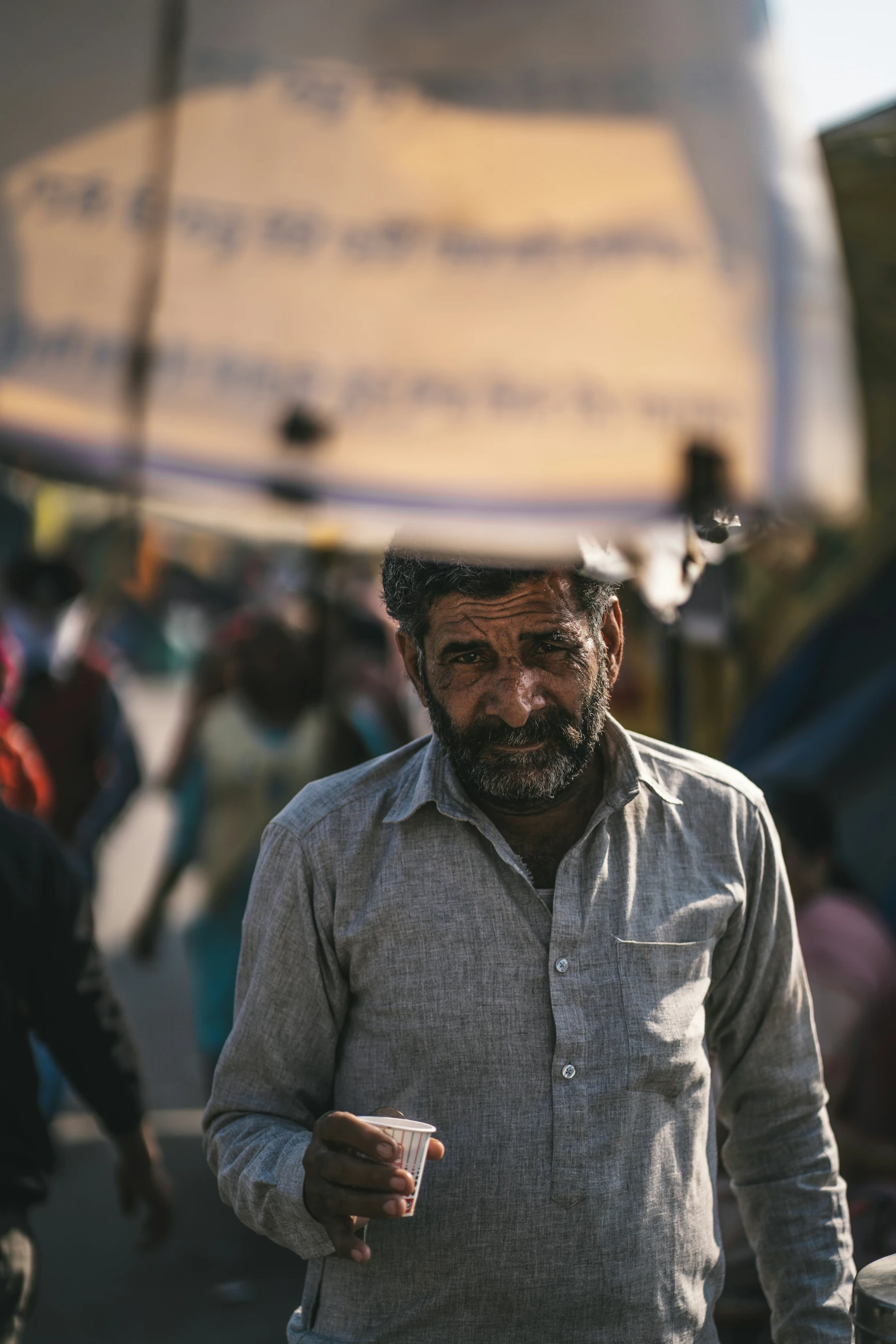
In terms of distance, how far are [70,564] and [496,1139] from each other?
471cm

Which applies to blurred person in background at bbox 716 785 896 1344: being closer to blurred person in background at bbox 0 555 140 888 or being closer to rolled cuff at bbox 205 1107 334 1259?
rolled cuff at bbox 205 1107 334 1259

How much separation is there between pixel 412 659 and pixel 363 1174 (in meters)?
0.69

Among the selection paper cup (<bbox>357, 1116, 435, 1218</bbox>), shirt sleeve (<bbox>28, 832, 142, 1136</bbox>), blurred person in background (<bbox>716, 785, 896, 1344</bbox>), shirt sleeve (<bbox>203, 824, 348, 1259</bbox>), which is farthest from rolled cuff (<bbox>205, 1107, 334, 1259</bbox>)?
blurred person in background (<bbox>716, 785, 896, 1344</bbox>)

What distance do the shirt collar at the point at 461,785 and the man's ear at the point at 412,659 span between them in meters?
0.07

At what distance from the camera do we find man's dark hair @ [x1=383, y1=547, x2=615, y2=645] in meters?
1.88

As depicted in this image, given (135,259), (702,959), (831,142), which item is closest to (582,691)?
(702,959)

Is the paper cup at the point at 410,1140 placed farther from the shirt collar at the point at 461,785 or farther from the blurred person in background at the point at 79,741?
the blurred person in background at the point at 79,741

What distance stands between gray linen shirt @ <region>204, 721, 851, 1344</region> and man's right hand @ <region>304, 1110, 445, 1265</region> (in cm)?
5

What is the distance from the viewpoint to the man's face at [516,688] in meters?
1.89

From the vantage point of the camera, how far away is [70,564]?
240 inches

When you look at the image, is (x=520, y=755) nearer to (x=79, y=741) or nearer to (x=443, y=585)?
(x=443, y=585)

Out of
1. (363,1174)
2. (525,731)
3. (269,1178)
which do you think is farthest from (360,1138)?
(525,731)

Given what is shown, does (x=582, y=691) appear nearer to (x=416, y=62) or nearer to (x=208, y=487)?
(x=208, y=487)

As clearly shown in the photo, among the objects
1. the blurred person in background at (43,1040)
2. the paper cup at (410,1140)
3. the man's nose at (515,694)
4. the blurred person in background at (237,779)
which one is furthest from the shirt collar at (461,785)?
the blurred person in background at (237,779)
